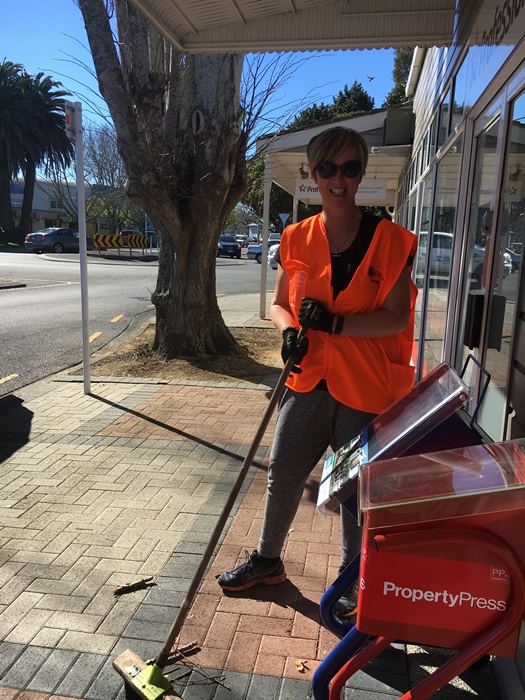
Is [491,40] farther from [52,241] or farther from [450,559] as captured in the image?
[52,241]

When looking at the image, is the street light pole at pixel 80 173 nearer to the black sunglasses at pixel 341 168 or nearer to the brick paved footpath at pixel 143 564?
the brick paved footpath at pixel 143 564

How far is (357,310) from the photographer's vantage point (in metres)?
2.36

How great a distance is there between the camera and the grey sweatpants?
2486 millimetres

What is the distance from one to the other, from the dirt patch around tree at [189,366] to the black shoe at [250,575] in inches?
165

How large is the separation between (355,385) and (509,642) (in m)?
1.11

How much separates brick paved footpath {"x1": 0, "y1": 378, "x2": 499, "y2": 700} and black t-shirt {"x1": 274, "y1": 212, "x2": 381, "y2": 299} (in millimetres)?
1521

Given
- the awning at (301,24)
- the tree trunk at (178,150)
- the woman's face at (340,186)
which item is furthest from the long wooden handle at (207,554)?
the tree trunk at (178,150)

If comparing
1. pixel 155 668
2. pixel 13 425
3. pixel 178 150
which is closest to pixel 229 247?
pixel 178 150

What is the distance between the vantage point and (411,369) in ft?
8.04

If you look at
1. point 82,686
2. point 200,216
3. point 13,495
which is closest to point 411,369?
point 82,686

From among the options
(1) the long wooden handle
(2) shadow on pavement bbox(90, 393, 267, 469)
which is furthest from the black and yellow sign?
(1) the long wooden handle

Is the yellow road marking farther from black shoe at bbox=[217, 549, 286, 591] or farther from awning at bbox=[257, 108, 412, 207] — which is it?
black shoe at bbox=[217, 549, 286, 591]

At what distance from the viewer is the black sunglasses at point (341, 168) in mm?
2307

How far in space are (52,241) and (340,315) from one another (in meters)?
37.8
